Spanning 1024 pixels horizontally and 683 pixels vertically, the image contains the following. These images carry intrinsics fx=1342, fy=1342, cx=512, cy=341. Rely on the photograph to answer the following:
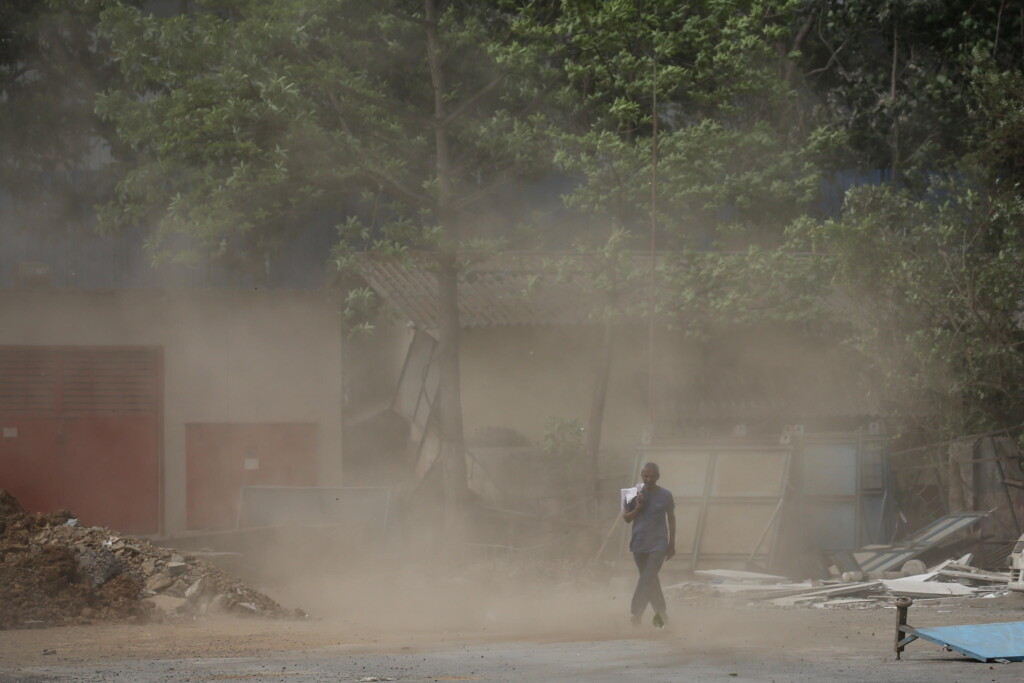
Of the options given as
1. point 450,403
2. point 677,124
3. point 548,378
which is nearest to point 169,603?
point 450,403

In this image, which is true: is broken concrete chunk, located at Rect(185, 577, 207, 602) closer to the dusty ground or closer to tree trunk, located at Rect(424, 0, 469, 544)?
the dusty ground

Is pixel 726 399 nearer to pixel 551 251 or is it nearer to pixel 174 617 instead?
Result: pixel 551 251

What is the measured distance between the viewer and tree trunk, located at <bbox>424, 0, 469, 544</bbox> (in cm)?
1862

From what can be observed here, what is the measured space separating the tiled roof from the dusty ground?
5825 millimetres

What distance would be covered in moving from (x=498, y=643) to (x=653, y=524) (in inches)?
81.8

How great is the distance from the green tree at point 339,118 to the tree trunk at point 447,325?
0.02m

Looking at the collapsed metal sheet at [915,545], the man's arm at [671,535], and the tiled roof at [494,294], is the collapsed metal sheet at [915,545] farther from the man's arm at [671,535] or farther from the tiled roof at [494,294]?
the tiled roof at [494,294]

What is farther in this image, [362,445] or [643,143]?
[362,445]

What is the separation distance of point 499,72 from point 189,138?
4382mm

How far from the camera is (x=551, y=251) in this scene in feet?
67.5

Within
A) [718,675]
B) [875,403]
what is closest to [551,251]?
[875,403]

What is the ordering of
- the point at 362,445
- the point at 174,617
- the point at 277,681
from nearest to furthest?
the point at 277,681, the point at 174,617, the point at 362,445

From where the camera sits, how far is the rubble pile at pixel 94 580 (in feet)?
43.5

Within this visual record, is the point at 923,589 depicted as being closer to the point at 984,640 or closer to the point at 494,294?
the point at 984,640
